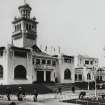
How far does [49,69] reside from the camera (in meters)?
66.1

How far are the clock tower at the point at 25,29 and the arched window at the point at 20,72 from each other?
1246 cm

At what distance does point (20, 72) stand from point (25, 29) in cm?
1603

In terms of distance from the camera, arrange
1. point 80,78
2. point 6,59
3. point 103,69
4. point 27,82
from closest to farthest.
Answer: point 6,59 → point 27,82 → point 80,78 → point 103,69

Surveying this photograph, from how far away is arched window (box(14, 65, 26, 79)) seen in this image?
5631 cm

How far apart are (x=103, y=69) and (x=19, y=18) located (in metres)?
37.4

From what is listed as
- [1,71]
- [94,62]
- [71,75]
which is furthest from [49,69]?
[94,62]

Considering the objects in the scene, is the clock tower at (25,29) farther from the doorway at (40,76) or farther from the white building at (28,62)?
the doorway at (40,76)

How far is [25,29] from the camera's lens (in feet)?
227

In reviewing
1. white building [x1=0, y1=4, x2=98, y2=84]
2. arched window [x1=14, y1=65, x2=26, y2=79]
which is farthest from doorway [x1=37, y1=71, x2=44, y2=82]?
arched window [x1=14, y1=65, x2=26, y2=79]

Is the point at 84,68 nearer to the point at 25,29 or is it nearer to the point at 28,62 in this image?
the point at 25,29

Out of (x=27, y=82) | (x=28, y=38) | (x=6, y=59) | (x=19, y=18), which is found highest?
(x=19, y=18)

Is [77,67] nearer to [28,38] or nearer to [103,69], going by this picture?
[103,69]

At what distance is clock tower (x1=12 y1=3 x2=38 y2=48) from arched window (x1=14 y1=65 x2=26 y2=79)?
12458 millimetres

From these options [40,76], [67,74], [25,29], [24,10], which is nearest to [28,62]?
[40,76]
